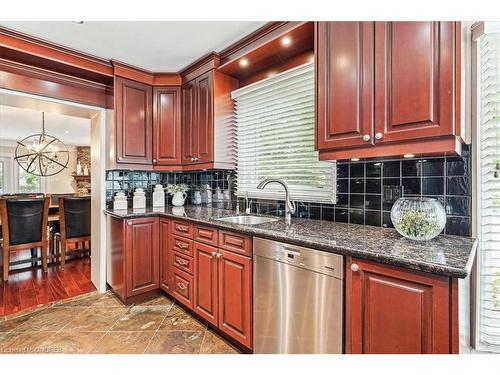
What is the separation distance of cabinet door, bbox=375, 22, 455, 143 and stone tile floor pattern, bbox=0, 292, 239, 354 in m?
1.80

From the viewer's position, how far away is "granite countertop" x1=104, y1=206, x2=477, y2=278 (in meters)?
0.98

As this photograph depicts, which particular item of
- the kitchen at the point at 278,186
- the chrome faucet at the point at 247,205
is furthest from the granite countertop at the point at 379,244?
the chrome faucet at the point at 247,205

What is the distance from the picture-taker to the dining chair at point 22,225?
3146mm

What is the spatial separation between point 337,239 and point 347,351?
52 centimetres

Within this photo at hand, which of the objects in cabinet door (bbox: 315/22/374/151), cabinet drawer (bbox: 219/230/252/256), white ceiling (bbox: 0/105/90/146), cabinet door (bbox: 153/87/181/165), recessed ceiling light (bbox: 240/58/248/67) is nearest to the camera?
cabinet door (bbox: 315/22/374/151)

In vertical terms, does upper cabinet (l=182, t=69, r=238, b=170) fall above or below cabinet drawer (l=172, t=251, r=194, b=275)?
above

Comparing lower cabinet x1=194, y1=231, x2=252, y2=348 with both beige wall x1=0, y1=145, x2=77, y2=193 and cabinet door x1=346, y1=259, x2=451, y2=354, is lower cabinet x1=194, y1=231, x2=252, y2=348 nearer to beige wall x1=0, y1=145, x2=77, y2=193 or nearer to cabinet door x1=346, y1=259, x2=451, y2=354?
cabinet door x1=346, y1=259, x2=451, y2=354

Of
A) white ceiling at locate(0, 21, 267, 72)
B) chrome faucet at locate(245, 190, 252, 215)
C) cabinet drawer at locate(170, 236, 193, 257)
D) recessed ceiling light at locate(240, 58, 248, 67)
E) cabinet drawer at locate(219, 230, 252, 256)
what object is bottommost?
cabinet drawer at locate(170, 236, 193, 257)

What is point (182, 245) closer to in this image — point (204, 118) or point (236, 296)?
point (236, 296)

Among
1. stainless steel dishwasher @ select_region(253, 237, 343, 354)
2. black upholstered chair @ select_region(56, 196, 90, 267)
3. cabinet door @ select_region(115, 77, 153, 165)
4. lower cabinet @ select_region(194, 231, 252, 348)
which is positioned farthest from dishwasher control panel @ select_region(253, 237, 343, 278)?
black upholstered chair @ select_region(56, 196, 90, 267)

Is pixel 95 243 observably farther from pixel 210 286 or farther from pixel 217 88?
pixel 217 88

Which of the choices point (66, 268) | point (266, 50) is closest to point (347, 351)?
point (266, 50)

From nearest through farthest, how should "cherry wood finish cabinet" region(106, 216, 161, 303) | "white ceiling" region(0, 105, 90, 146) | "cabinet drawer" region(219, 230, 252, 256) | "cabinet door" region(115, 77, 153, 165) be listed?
"cabinet drawer" region(219, 230, 252, 256), "cherry wood finish cabinet" region(106, 216, 161, 303), "cabinet door" region(115, 77, 153, 165), "white ceiling" region(0, 105, 90, 146)

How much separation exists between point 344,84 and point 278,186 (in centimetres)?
108
